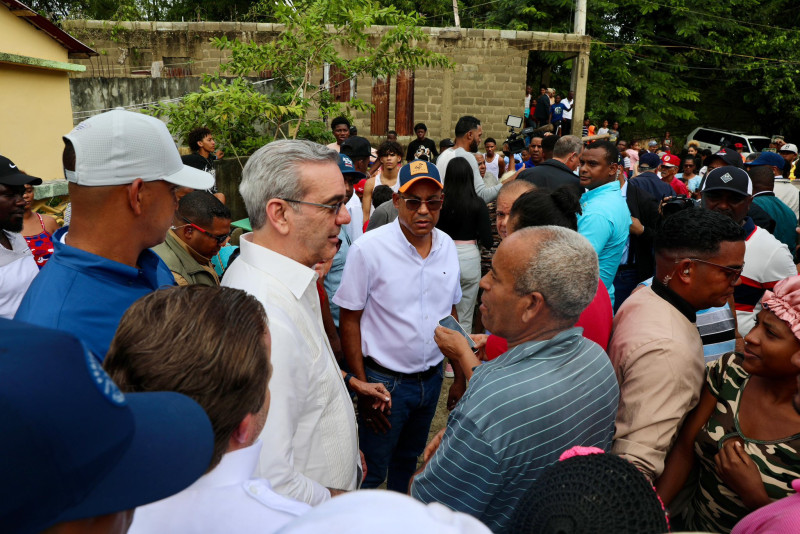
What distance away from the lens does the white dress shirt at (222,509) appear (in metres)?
1.14

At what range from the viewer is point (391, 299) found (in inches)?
124

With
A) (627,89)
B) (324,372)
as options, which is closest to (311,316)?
(324,372)

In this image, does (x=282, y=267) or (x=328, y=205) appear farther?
(x=328, y=205)

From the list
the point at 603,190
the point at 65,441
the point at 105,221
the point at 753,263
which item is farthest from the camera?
the point at 603,190

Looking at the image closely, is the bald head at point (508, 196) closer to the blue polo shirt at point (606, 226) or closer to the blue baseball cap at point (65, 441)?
the blue polo shirt at point (606, 226)

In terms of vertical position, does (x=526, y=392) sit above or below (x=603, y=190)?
below

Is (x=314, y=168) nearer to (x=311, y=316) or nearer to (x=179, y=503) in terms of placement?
(x=311, y=316)

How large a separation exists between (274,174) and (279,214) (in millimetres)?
145

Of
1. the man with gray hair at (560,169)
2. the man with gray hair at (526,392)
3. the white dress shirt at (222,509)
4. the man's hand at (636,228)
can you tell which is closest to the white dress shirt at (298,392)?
the man with gray hair at (526,392)

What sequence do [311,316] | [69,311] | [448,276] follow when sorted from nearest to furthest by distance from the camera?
[69,311] < [311,316] < [448,276]

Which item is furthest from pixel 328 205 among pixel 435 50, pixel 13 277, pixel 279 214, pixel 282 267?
pixel 435 50

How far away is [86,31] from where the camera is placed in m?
15.4

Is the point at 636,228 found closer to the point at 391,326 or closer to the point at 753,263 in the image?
the point at 753,263

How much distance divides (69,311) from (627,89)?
23.0 meters
